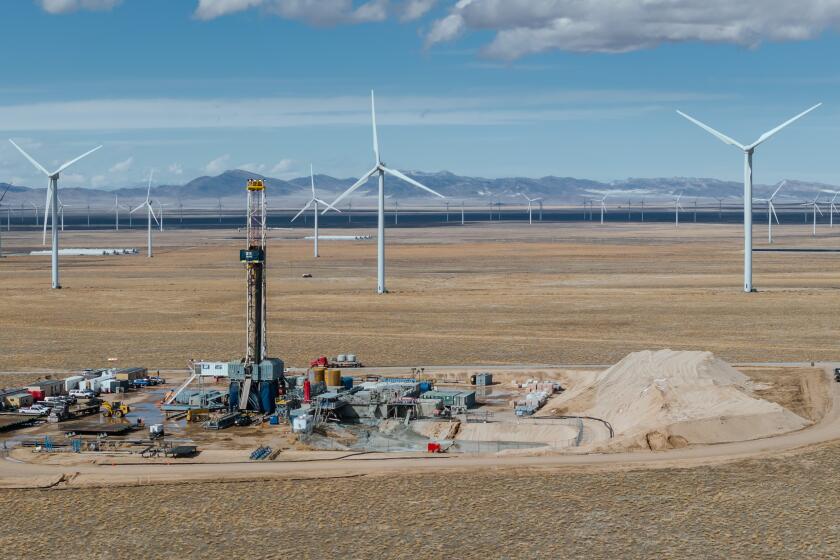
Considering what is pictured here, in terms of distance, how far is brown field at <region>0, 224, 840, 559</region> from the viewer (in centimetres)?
4178

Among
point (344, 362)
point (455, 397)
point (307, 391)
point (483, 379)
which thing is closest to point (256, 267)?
point (307, 391)

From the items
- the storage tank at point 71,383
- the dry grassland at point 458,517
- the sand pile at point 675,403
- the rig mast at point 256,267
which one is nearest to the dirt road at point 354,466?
the dry grassland at point 458,517

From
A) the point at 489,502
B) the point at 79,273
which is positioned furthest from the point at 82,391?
the point at 79,273

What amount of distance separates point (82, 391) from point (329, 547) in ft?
113

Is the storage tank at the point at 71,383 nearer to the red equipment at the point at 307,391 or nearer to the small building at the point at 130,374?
the small building at the point at 130,374

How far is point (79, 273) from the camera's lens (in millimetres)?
175125

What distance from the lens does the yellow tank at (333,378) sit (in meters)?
71.4

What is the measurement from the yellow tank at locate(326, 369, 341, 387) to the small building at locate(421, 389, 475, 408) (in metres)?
6.42

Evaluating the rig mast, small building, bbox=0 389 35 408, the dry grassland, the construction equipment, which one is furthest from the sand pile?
small building, bbox=0 389 35 408

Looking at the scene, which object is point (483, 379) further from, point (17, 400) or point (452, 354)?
point (17, 400)

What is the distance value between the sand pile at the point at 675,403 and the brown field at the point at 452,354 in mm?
4168

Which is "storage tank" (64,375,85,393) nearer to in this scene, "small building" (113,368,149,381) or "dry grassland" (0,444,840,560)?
"small building" (113,368,149,381)

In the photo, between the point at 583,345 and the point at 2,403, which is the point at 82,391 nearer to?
the point at 2,403

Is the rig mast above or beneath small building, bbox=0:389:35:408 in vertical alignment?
above
